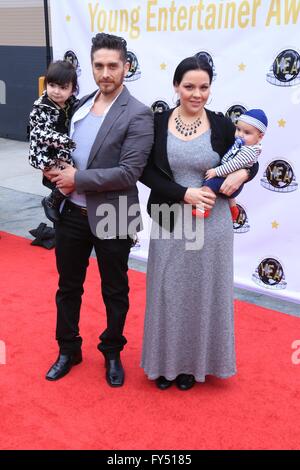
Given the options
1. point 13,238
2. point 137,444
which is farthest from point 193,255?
point 13,238

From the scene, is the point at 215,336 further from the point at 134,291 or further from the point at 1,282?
the point at 1,282

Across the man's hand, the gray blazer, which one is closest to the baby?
the gray blazer

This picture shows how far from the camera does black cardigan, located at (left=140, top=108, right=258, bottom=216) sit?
2.34 metres

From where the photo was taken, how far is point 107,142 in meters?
2.31

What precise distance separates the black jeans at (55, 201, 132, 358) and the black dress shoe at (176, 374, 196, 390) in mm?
353

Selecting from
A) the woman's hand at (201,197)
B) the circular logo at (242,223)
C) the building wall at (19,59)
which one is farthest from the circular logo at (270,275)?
the building wall at (19,59)

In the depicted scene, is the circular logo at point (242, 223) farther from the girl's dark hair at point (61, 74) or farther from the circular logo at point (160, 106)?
the girl's dark hair at point (61, 74)

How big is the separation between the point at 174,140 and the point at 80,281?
876 millimetres

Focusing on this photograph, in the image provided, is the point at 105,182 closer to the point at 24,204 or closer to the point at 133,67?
the point at 133,67

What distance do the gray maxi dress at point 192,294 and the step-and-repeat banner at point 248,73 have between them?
4.46 ft

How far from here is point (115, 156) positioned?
235 centimetres

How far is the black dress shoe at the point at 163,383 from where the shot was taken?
2.69m

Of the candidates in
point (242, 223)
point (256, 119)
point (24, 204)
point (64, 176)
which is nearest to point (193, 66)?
point (256, 119)

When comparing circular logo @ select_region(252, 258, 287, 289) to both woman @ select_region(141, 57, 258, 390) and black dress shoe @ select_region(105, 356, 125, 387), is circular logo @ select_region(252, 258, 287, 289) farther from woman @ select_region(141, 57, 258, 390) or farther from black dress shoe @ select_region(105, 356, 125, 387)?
black dress shoe @ select_region(105, 356, 125, 387)
